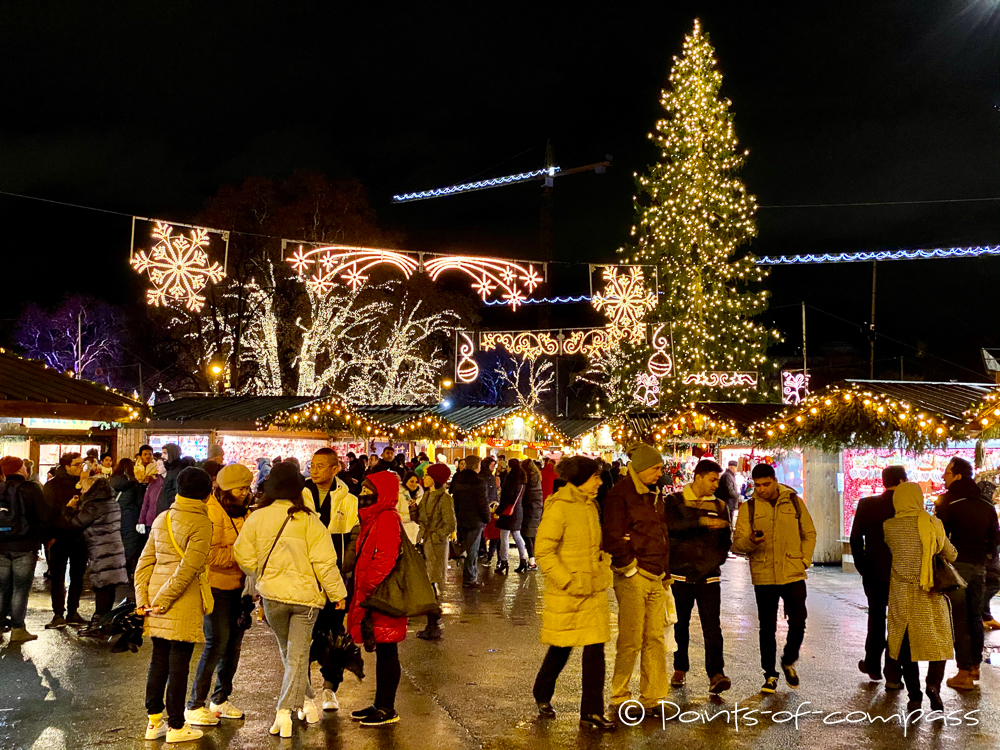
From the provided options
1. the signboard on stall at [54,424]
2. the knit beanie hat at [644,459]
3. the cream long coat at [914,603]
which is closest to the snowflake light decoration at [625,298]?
the signboard on stall at [54,424]

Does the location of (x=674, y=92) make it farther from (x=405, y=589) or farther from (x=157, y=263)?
(x=405, y=589)

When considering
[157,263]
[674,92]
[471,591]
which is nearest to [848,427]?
[471,591]

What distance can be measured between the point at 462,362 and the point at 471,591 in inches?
448

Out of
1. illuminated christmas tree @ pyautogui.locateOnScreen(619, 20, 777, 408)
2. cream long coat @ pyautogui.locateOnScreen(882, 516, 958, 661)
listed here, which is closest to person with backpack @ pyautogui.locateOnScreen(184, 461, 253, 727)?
cream long coat @ pyautogui.locateOnScreen(882, 516, 958, 661)

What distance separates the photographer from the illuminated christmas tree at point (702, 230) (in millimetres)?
34656

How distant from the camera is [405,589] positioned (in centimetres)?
614

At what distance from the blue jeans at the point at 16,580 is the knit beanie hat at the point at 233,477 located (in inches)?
162

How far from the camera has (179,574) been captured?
5.72 metres

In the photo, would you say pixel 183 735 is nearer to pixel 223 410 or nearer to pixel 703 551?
pixel 703 551

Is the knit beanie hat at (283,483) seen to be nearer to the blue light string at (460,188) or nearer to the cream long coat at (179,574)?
the cream long coat at (179,574)

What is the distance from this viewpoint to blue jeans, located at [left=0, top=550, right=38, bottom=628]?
368 inches

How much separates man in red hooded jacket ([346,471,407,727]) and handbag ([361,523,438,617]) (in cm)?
4

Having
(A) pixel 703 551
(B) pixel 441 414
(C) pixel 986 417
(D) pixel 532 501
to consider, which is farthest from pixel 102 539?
(B) pixel 441 414

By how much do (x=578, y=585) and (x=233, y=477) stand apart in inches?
94.6
